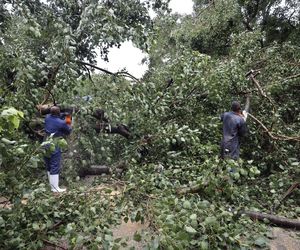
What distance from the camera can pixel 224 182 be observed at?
3.01 meters

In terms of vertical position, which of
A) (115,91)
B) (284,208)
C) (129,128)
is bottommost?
(284,208)

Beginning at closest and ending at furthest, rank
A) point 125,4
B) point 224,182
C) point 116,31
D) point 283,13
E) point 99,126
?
1. point 224,182
2. point 116,31
3. point 125,4
4. point 99,126
5. point 283,13

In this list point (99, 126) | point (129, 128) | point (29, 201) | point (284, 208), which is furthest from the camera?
point (129, 128)

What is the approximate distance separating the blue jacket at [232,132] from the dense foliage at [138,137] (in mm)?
279

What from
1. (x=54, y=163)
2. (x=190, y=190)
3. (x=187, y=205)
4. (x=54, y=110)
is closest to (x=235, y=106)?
(x=190, y=190)

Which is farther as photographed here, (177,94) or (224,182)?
(177,94)

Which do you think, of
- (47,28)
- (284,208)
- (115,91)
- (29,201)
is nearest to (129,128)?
(115,91)

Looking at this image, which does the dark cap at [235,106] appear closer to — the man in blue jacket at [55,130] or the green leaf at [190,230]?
the man in blue jacket at [55,130]

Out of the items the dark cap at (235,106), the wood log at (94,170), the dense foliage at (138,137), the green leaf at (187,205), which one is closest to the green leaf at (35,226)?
the dense foliage at (138,137)

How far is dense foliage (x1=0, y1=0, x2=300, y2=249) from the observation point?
8.46 ft

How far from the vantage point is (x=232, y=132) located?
487 cm

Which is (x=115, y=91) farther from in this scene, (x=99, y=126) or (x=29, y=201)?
(x=29, y=201)

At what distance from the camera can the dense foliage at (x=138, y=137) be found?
258 cm

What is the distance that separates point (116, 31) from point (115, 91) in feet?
2.93
